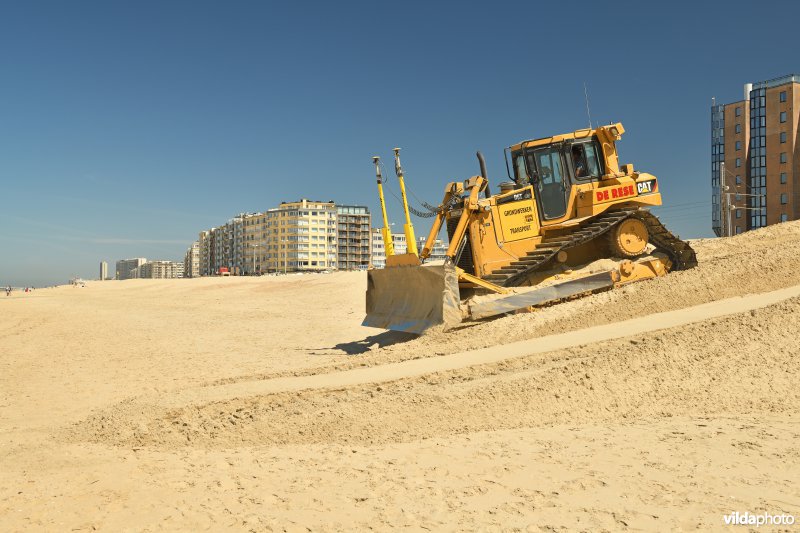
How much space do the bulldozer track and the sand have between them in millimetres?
947

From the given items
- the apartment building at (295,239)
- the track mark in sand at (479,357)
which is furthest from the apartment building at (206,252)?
the track mark in sand at (479,357)

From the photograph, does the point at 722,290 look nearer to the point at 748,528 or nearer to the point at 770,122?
the point at 748,528

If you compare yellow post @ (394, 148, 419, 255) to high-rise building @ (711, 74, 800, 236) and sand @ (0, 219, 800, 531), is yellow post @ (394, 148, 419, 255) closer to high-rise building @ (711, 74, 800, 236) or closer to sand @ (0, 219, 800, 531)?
sand @ (0, 219, 800, 531)

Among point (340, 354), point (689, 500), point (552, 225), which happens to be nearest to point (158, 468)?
point (689, 500)

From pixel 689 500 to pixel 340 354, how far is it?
954cm

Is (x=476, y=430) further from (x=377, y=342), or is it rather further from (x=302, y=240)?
(x=302, y=240)

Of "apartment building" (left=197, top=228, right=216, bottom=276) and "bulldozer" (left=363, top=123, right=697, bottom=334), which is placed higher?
"apartment building" (left=197, top=228, right=216, bottom=276)

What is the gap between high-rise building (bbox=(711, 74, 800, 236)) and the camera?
253ft

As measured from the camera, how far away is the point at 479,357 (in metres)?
8.55

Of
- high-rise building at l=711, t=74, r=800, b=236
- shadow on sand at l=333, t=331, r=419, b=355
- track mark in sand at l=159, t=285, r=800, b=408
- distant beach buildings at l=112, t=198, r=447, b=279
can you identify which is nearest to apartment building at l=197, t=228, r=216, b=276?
distant beach buildings at l=112, t=198, r=447, b=279

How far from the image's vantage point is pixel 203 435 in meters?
6.62

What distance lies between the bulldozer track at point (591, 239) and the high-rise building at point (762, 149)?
224ft

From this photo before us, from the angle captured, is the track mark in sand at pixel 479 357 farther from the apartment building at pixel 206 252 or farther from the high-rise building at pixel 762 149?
the apartment building at pixel 206 252

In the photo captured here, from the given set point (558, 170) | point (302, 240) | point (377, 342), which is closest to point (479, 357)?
point (558, 170)
